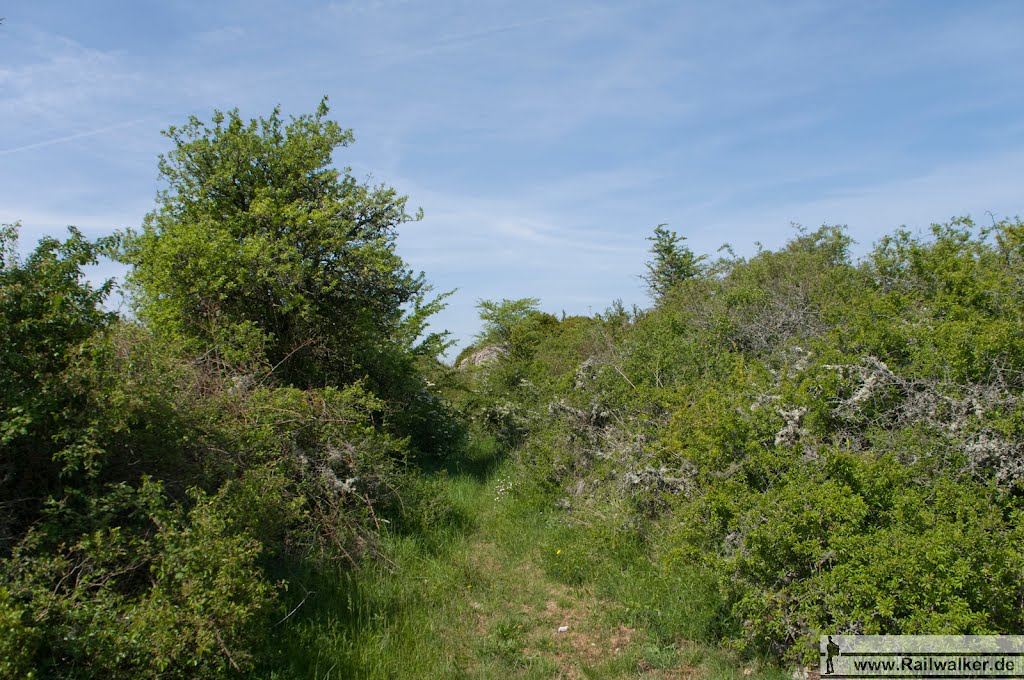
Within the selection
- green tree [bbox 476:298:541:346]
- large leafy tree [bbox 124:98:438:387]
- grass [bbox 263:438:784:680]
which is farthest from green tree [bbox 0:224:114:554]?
green tree [bbox 476:298:541:346]

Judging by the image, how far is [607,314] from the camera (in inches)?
544

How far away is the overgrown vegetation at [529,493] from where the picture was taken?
374 centimetres

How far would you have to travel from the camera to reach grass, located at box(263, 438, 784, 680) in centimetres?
469

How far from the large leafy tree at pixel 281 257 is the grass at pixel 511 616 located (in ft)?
13.8

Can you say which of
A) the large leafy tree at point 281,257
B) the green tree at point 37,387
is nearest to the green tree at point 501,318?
the large leafy tree at point 281,257

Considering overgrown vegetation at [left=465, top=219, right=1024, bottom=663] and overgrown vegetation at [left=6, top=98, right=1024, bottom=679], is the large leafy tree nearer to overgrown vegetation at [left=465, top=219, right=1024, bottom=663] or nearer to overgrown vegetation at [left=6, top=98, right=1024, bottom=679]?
overgrown vegetation at [left=6, top=98, right=1024, bottom=679]

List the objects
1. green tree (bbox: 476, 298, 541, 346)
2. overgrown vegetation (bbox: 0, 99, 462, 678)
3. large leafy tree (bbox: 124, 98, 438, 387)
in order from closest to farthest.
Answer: overgrown vegetation (bbox: 0, 99, 462, 678)
large leafy tree (bbox: 124, 98, 438, 387)
green tree (bbox: 476, 298, 541, 346)

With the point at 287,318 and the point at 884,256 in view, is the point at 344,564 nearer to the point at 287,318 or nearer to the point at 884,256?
the point at 287,318

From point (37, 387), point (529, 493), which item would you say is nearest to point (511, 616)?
point (529, 493)

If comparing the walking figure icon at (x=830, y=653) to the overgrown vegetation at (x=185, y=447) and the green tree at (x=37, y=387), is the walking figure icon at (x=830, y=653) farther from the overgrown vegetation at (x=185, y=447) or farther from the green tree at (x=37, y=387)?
the green tree at (x=37, y=387)

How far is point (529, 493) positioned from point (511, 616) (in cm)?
332

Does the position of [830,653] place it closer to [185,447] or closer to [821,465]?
[821,465]

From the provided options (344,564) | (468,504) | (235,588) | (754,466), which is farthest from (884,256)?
(235,588)

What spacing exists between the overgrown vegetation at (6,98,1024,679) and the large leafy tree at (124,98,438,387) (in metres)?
0.10
